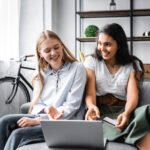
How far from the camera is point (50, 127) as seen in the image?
1400 mm

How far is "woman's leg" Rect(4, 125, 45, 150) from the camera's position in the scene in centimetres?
149

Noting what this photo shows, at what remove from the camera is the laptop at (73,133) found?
135 cm

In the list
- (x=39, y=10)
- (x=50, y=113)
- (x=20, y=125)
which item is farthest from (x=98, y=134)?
(x=39, y=10)

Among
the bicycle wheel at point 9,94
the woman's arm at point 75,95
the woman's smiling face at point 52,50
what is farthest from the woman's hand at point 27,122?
the bicycle wheel at point 9,94

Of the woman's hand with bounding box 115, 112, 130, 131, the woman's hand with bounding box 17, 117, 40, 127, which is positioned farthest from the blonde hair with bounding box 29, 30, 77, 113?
the woman's hand with bounding box 115, 112, 130, 131

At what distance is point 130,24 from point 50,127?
3033 millimetres

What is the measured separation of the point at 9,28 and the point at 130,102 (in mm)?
2190

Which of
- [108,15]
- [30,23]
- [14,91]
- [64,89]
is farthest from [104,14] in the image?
[64,89]

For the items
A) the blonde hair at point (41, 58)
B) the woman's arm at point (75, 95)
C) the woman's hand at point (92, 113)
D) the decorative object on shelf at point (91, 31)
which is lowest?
the woman's hand at point (92, 113)

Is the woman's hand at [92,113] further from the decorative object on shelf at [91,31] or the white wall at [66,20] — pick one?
the white wall at [66,20]

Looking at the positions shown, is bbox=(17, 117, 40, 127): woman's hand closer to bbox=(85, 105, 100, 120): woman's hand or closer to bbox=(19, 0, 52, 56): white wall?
bbox=(85, 105, 100, 120): woman's hand

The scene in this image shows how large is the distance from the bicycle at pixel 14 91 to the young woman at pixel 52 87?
1.64 m

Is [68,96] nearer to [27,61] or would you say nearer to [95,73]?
[95,73]

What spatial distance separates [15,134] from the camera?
1.49m
